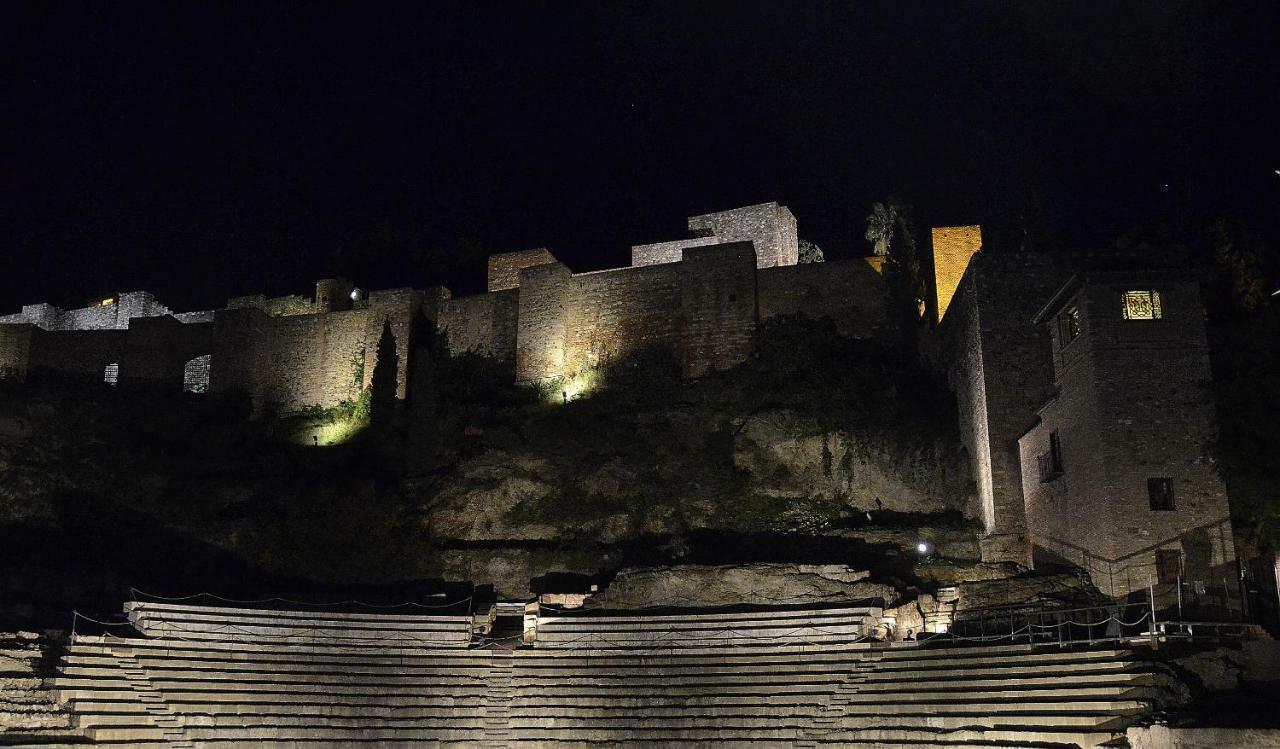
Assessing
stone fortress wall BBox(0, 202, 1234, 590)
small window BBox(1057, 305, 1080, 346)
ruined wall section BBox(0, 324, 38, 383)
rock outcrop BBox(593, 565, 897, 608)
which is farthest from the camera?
ruined wall section BBox(0, 324, 38, 383)

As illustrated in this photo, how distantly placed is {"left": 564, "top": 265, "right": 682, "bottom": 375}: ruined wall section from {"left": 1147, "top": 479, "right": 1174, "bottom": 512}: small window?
17639 mm

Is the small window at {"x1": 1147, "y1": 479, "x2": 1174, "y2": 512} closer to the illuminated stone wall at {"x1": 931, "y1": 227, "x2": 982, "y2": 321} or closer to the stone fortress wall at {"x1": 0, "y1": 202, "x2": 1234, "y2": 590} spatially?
the stone fortress wall at {"x1": 0, "y1": 202, "x2": 1234, "y2": 590}

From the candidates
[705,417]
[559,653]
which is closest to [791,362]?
[705,417]

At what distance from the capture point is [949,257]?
Answer: 116 feet

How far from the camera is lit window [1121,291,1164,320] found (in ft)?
71.8

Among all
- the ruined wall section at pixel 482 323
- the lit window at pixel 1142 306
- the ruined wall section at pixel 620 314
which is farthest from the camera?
the ruined wall section at pixel 482 323

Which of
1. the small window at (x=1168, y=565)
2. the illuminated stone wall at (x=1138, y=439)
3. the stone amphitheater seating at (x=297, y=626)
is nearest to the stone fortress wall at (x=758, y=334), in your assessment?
the illuminated stone wall at (x=1138, y=439)

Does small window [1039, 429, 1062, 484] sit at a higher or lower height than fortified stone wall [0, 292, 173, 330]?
lower

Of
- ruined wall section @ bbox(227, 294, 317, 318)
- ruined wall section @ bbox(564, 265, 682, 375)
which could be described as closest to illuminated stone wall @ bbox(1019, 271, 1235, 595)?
ruined wall section @ bbox(564, 265, 682, 375)

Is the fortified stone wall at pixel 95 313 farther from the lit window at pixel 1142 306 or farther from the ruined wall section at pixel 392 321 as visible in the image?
the lit window at pixel 1142 306

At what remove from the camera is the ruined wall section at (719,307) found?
116ft

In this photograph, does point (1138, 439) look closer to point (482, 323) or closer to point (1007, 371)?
point (1007, 371)

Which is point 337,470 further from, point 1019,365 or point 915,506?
point 1019,365

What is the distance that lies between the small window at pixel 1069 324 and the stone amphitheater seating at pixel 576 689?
757 cm
